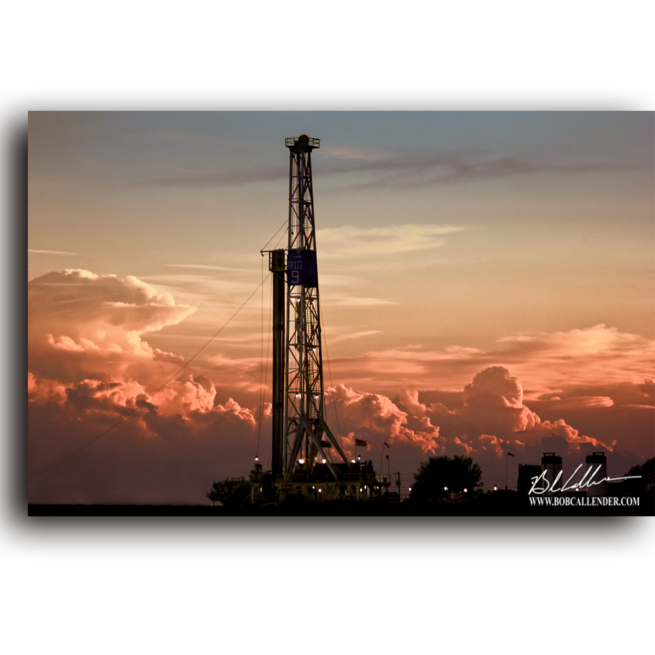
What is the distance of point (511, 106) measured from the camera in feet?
94.7

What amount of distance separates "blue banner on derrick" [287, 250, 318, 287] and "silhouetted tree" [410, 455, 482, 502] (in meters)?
55.0

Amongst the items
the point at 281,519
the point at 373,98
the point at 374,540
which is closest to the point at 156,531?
the point at 281,519

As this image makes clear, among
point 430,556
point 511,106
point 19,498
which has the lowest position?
point 430,556

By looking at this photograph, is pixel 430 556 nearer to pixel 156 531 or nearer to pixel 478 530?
pixel 478 530

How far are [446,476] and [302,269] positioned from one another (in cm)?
6051

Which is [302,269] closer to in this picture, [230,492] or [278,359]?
[278,359]

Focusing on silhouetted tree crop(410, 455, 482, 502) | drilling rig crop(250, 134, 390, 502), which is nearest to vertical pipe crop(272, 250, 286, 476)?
drilling rig crop(250, 134, 390, 502)

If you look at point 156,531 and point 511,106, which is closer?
point 511,106

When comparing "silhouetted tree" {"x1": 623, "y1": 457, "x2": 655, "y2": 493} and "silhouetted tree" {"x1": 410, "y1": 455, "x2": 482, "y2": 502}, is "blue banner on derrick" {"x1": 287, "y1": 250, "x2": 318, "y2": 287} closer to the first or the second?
"silhouetted tree" {"x1": 623, "y1": 457, "x2": 655, "y2": 493}

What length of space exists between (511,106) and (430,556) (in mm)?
21630

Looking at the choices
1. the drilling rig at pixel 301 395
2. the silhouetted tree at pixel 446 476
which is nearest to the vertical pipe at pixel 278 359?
the drilling rig at pixel 301 395

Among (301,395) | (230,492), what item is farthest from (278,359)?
(230,492)

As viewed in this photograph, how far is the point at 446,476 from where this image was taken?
123m

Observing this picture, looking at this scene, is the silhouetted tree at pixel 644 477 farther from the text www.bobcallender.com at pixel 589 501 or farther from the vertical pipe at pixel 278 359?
the text www.bobcallender.com at pixel 589 501
